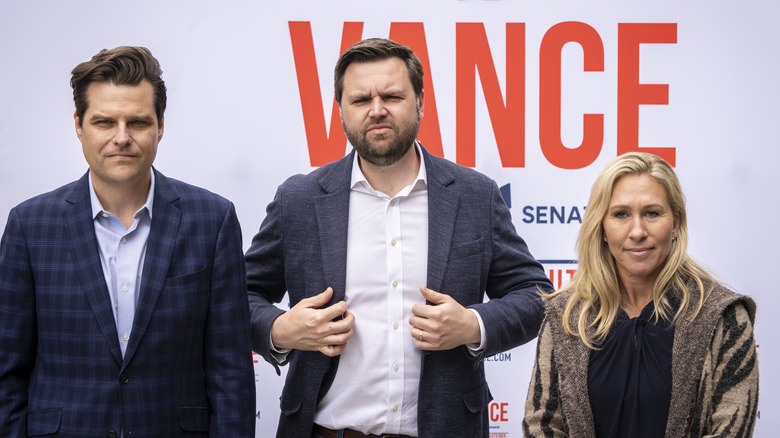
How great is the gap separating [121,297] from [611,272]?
124 centimetres

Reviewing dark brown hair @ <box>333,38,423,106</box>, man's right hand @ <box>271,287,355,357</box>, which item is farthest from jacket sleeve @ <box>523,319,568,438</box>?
dark brown hair @ <box>333,38,423,106</box>

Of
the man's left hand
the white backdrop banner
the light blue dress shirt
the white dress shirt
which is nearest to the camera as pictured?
the light blue dress shirt

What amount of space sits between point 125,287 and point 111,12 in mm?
1624

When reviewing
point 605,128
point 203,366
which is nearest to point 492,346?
point 203,366

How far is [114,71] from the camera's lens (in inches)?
69.9

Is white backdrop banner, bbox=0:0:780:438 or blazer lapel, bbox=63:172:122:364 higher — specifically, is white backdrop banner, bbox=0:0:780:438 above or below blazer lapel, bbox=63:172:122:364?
above

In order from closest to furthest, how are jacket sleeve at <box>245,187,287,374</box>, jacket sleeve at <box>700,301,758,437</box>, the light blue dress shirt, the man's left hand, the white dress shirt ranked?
jacket sleeve at <box>700,301,758,437</box>
the light blue dress shirt
the man's left hand
the white dress shirt
jacket sleeve at <box>245,187,287,374</box>

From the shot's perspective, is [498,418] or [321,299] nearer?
[321,299]

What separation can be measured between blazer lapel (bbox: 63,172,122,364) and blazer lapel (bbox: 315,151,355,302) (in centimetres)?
61

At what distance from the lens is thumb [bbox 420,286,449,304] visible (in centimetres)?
198

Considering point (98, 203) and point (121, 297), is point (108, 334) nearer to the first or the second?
point (121, 297)

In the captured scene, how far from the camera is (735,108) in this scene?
119 inches

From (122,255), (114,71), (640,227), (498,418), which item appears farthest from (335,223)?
(498,418)

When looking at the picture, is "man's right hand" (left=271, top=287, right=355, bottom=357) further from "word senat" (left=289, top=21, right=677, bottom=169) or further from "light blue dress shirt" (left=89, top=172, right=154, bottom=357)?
"word senat" (left=289, top=21, right=677, bottom=169)
